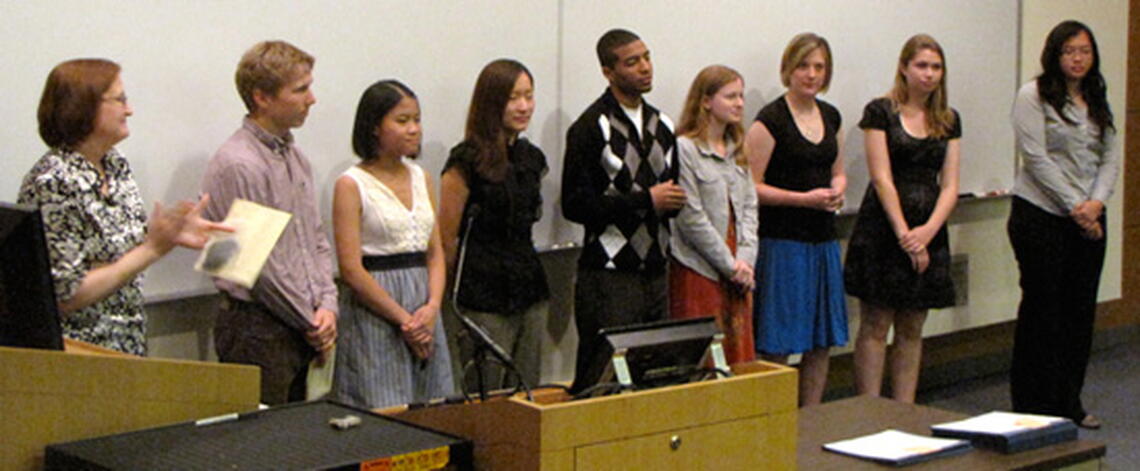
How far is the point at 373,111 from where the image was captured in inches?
153

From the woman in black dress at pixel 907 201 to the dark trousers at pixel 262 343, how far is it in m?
2.47

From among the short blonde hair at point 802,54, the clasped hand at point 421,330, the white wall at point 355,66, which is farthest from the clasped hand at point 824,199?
the clasped hand at point 421,330

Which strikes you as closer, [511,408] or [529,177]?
[511,408]

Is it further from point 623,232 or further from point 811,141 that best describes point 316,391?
point 811,141

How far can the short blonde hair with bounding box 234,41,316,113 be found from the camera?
3.58m

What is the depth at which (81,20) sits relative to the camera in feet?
11.6

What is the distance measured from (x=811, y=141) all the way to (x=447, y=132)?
1.41 meters

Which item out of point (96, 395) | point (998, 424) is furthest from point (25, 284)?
point (998, 424)

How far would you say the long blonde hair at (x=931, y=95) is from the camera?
5.28 meters

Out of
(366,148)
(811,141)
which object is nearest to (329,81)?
(366,148)

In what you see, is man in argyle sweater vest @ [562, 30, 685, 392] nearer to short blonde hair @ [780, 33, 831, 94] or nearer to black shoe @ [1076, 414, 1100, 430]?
short blonde hair @ [780, 33, 831, 94]

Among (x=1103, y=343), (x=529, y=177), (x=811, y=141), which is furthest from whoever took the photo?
(x=1103, y=343)

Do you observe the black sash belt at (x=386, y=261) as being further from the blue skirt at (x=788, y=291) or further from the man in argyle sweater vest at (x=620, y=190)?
the blue skirt at (x=788, y=291)

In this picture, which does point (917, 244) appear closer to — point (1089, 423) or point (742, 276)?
point (742, 276)
